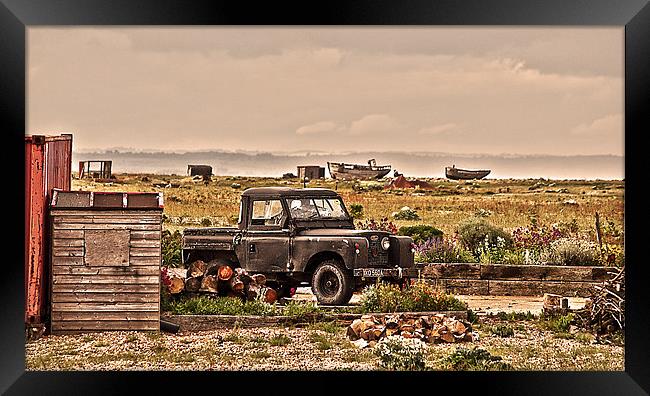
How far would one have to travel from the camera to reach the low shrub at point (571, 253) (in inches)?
407

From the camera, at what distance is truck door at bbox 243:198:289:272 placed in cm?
1002

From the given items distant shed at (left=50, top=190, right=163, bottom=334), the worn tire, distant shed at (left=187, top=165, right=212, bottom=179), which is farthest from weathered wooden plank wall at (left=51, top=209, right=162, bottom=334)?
the worn tire

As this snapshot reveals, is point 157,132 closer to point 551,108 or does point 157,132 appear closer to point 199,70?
point 199,70

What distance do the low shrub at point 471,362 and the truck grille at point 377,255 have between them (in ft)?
4.17

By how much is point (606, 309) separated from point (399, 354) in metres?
2.44

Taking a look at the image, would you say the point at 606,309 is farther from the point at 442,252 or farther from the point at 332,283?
the point at 332,283

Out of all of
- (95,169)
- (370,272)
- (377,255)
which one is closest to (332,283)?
(370,272)

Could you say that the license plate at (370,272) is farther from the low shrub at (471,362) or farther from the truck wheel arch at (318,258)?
the low shrub at (471,362)

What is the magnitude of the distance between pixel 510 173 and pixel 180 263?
390 centimetres

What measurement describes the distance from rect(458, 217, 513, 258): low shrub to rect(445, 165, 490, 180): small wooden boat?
523 mm

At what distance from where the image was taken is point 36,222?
9617mm

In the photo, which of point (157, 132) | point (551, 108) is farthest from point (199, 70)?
point (551, 108)

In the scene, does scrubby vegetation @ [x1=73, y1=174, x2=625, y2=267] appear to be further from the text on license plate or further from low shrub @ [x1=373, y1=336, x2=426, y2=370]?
low shrub @ [x1=373, y1=336, x2=426, y2=370]

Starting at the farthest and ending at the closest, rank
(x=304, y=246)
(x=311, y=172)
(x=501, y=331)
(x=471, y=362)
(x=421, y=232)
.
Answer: (x=421, y=232) < (x=311, y=172) < (x=501, y=331) < (x=304, y=246) < (x=471, y=362)
